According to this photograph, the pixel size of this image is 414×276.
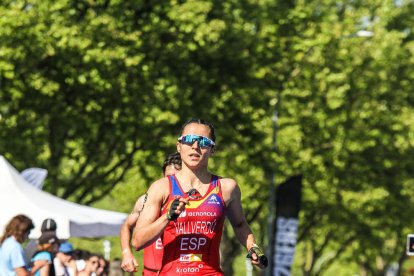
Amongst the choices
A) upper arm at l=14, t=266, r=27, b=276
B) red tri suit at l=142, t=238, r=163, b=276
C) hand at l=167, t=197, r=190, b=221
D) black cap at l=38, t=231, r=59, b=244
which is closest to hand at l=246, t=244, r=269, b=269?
hand at l=167, t=197, r=190, b=221

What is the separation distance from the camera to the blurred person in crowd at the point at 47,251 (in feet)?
47.8

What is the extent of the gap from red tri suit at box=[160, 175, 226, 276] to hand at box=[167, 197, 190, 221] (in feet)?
1.07

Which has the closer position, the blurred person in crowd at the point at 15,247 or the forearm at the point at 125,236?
the forearm at the point at 125,236

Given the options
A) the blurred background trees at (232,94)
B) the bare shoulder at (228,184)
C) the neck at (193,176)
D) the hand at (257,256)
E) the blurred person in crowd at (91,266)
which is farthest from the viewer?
→ the blurred background trees at (232,94)

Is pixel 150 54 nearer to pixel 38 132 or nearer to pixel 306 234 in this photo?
pixel 38 132

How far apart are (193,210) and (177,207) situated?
1.36 feet

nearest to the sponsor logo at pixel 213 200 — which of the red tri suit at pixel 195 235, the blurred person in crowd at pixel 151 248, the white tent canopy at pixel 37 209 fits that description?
the red tri suit at pixel 195 235

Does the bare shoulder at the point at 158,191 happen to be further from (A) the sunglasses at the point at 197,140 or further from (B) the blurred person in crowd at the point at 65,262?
(B) the blurred person in crowd at the point at 65,262

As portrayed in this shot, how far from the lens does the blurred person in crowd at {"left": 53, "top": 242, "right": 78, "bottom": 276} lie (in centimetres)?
1647

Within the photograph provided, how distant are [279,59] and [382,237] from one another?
1443 cm

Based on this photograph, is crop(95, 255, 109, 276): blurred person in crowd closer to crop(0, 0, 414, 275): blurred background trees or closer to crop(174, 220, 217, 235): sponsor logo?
crop(174, 220, 217, 235): sponsor logo

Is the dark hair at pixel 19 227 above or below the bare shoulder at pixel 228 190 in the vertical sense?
above

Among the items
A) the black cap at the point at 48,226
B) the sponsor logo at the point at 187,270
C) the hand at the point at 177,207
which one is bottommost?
the sponsor logo at the point at 187,270

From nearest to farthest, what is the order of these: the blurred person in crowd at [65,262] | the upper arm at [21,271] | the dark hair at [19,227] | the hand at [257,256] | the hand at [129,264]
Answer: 1. the hand at [257,256]
2. the hand at [129,264]
3. the dark hair at [19,227]
4. the upper arm at [21,271]
5. the blurred person in crowd at [65,262]
